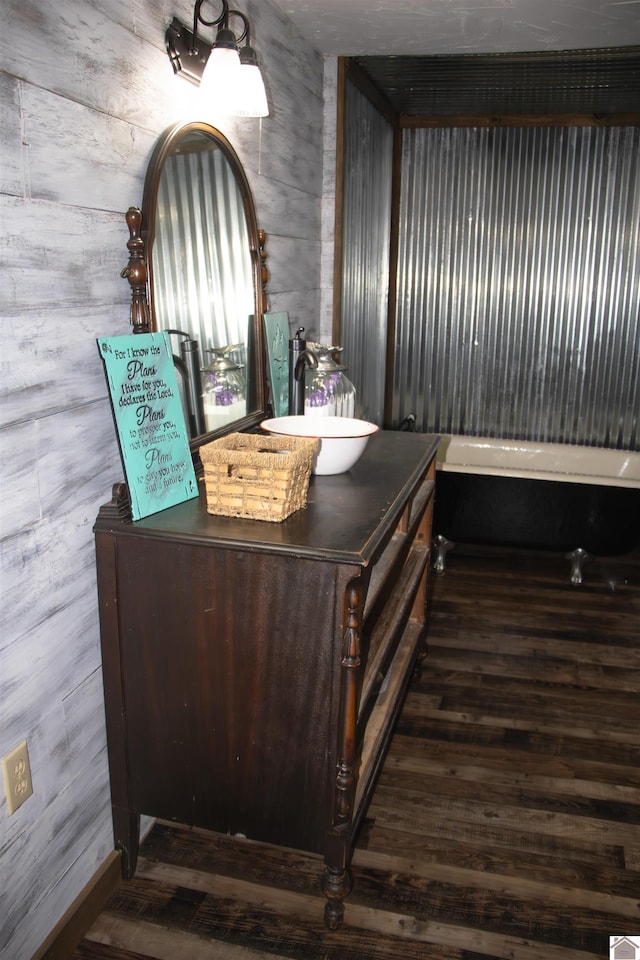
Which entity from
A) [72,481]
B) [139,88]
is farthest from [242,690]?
[139,88]

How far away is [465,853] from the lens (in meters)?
2.01

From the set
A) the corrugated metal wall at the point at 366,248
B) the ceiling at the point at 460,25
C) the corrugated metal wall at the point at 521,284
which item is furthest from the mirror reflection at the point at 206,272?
the corrugated metal wall at the point at 521,284

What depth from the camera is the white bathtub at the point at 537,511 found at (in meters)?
3.72

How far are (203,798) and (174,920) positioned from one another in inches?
11.3

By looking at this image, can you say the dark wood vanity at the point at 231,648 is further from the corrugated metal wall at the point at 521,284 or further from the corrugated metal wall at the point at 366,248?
the corrugated metal wall at the point at 521,284

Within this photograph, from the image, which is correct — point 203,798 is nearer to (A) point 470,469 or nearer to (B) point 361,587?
(B) point 361,587

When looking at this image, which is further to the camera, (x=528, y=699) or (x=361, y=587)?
(x=528, y=699)

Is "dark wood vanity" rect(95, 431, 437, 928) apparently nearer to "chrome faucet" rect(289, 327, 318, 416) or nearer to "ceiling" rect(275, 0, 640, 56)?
"chrome faucet" rect(289, 327, 318, 416)

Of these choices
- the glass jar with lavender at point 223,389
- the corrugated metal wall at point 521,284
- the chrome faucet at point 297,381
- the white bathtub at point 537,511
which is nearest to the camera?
the glass jar with lavender at point 223,389

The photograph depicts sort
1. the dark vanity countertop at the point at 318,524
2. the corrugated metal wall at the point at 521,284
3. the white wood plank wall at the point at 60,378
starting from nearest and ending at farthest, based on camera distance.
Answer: the white wood plank wall at the point at 60,378, the dark vanity countertop at the point at 318,524, the corrugated metal wall at the point at 521,284

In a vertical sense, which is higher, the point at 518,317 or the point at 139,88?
the point at 139,88

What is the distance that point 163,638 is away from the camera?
167 cm

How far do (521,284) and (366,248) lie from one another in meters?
1.20

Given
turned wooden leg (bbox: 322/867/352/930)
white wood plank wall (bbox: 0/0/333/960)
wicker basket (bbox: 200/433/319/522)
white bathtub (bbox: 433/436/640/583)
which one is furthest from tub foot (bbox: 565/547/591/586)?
white wood plank wall (bbox: 0/0/333/960)
